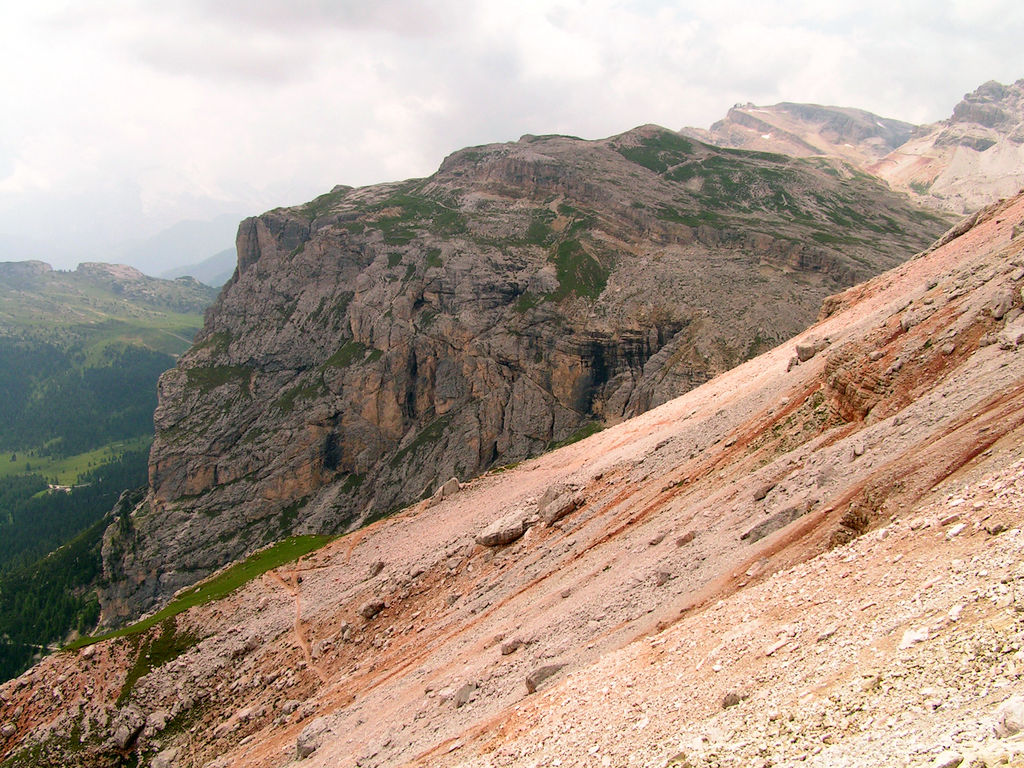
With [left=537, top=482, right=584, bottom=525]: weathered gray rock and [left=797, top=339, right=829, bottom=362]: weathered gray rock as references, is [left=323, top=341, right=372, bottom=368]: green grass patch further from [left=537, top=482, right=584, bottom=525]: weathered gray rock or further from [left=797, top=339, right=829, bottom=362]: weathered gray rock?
[left=797, top=339, right=829, bottom=362]: weathered gray rock

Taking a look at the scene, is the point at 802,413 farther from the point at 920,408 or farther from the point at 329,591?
the point at 329,591

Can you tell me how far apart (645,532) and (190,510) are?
117m

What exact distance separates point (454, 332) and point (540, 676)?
10313cm

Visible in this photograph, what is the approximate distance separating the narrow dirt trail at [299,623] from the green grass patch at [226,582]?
3.66 m

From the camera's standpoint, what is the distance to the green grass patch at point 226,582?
151 feet

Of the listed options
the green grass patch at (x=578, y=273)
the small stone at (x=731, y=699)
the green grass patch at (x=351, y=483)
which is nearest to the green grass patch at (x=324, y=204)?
the green grass patch at (x=578, y=273)

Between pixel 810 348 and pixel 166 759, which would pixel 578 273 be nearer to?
pixel 810 348

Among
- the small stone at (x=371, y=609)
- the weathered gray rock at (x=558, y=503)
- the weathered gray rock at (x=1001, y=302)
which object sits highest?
the weathered gray rock at (x=1001, y=302)

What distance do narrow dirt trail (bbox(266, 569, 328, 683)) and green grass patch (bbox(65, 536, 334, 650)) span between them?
3656mm

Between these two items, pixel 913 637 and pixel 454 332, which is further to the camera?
pixel 454 332

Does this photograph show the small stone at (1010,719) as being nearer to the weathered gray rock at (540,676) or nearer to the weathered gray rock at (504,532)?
the weathered gray rock at (540,676)

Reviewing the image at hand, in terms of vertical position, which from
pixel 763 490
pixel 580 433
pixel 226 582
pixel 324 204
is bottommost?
pixel 580 433

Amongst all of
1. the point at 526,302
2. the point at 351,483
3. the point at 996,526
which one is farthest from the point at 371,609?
the point at 526,302

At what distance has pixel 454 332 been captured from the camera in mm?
119750
